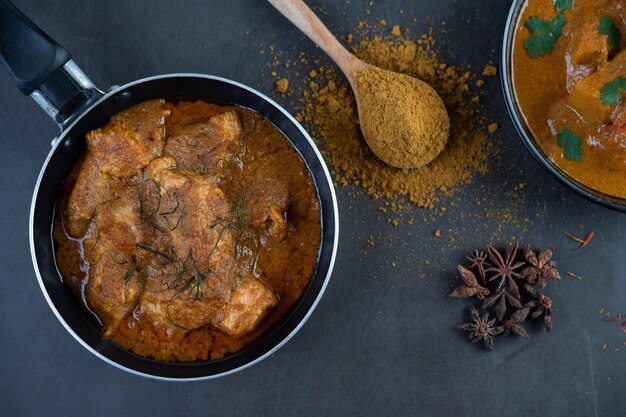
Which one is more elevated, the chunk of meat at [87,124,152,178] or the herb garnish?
the chunk of meat at [87,124,152,178]

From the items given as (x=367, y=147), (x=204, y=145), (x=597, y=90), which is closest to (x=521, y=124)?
(x=597, y=90)

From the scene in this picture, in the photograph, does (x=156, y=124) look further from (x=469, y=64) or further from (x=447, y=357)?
(x=447, y=357)

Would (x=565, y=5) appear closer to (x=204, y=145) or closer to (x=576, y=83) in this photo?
(x=576, y=83)

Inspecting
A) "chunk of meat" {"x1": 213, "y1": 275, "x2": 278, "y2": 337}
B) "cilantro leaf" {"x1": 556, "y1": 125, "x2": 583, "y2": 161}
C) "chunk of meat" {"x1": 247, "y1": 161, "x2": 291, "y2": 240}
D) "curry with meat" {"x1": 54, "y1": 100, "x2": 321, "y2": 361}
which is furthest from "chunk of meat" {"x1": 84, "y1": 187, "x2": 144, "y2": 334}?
"cilantro leaf" {"x1": 556, "y1": 125, "x2": 583, "y2": 161}

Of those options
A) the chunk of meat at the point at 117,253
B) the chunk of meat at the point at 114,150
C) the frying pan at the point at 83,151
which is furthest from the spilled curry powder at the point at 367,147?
the chunk of meat at the point at 117,253

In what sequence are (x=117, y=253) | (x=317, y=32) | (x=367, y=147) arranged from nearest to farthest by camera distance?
(x=117, y=253)
(x=317, y=32)
(x=367, y=147)

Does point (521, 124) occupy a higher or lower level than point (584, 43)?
lower

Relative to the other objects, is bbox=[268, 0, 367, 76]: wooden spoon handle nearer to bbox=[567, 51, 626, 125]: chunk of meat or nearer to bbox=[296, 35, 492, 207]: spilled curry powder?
bbox=[296, 35, 492, 207]: spilled curry powder
